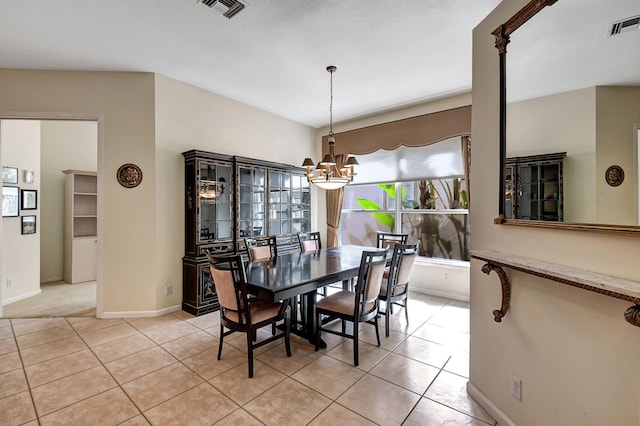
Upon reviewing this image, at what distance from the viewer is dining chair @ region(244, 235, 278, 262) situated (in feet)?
12.1

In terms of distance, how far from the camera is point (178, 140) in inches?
154

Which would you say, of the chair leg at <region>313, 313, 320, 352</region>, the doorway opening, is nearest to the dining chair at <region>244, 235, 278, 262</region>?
the chair leg at <region>313, 313, 320, 352</region>

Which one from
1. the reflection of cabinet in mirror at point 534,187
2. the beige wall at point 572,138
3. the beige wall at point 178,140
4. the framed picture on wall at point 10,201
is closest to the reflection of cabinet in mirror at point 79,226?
the framed picture on wall at point 10,201

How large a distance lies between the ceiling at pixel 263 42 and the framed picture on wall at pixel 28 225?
2.27 meters

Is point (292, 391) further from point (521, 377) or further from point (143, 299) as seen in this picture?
point (143, 299)

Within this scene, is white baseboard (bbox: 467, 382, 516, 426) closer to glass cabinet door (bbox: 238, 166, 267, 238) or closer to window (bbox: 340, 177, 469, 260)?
window (bbox: 340, 177, 469, 260)

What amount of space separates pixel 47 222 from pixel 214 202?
3.81 m

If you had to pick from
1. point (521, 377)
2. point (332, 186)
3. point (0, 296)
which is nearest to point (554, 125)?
point (521, 377)

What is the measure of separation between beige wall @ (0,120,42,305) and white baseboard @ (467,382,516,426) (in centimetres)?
589

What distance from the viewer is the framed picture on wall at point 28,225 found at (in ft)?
14.4

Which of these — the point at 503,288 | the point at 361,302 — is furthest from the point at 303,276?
the point at 503,288

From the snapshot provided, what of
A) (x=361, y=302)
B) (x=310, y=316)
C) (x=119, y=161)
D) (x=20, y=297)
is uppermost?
(x=119, y=161)

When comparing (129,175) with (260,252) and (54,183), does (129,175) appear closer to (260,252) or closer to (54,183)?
(260,252)

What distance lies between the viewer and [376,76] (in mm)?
3693
